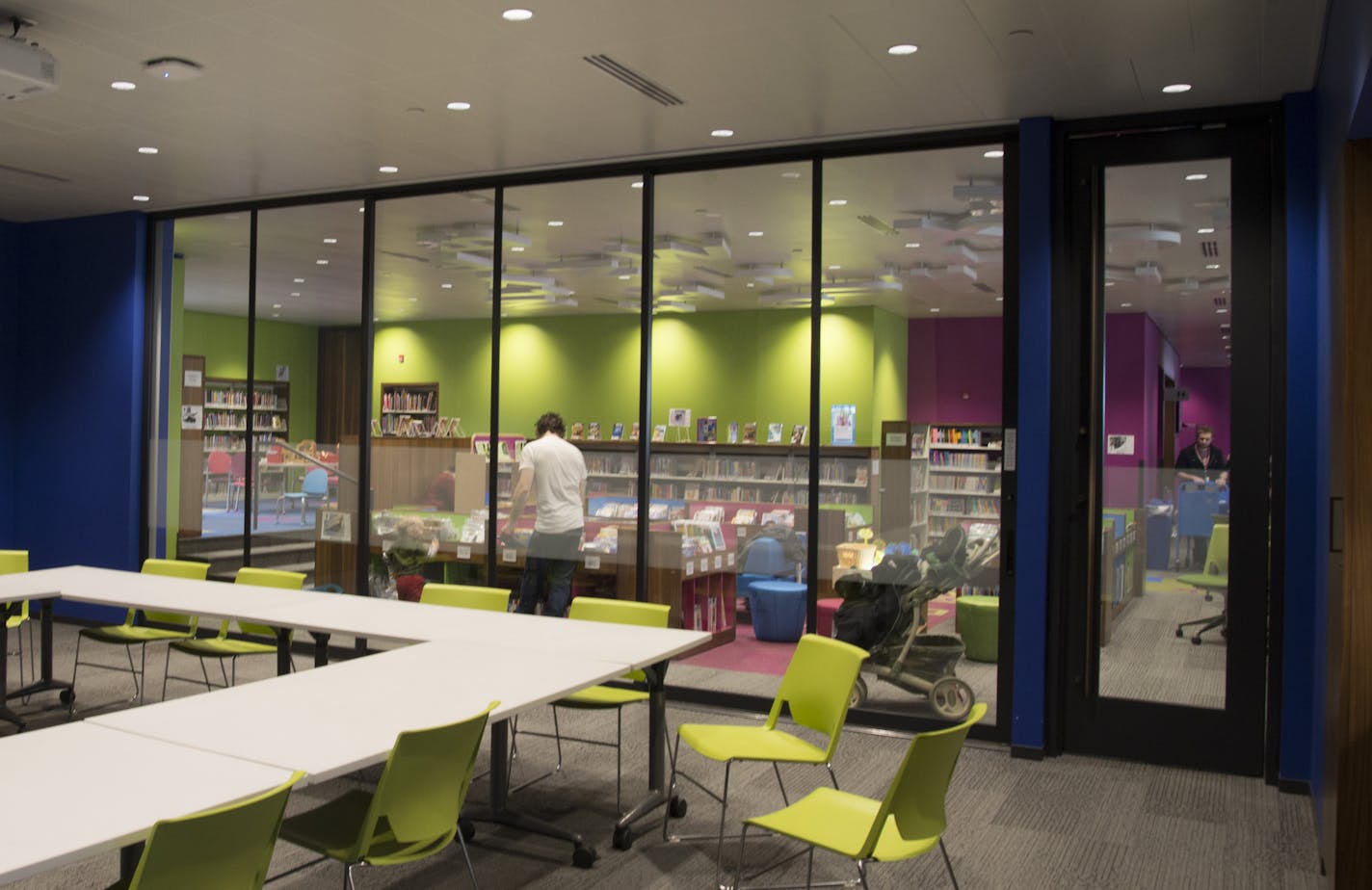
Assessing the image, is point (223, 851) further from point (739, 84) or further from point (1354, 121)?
point (739, 84)

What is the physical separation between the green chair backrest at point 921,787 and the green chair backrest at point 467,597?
9.83ft

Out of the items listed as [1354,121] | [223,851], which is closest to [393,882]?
[223,851]

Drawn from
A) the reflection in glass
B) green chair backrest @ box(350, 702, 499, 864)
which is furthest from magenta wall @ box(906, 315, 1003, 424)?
green chair backrest @ box(350, 702, 499, 864)

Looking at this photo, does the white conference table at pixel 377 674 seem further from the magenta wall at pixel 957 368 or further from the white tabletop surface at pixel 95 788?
the magenta wall at pixel 957 368

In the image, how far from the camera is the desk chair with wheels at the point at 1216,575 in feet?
18.9

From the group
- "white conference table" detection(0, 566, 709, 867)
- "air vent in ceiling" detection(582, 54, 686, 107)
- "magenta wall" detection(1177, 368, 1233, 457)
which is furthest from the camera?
"magenta wall" detection(1177, 368, 1233, 457)

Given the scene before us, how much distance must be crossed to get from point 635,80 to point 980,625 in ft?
11.7

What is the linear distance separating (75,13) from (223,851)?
396 cm

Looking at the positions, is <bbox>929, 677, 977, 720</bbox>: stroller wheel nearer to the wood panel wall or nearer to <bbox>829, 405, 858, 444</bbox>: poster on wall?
<bbox>829, 405, 858, 444</bbox>: poster on wall

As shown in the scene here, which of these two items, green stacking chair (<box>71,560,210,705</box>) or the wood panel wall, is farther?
green stacking chair (<box>71,560,210,705</box>)

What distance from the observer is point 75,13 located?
486 centimetres

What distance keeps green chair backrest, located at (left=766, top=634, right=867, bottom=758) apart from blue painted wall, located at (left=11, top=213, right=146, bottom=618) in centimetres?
700

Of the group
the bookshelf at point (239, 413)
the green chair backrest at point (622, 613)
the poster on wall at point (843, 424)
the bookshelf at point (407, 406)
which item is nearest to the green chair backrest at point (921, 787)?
the green chair backrest at point (622, 613)

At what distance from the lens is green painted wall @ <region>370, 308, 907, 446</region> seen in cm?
675
